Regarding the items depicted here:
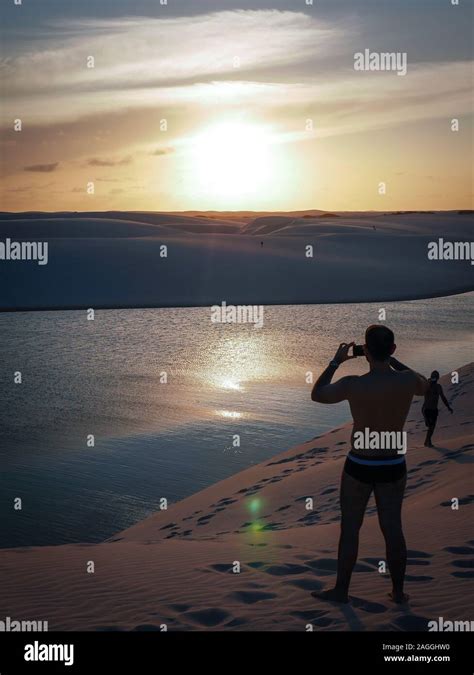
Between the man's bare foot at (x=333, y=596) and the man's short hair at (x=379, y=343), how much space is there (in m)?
1.62

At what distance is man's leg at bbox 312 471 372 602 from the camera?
5.01 metres

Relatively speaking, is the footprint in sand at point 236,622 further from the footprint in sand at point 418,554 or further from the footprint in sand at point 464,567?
the footprint in sand at point 418,554

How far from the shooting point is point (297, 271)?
4338 centimetres

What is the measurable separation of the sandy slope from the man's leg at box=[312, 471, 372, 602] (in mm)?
160

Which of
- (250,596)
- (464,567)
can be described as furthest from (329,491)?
(250,596)

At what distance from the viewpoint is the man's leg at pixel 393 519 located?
498 centimetres

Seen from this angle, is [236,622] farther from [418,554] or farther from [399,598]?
[418,554]

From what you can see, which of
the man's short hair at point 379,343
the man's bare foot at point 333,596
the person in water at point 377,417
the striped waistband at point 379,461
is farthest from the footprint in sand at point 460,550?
the man's short hair at point 379,343

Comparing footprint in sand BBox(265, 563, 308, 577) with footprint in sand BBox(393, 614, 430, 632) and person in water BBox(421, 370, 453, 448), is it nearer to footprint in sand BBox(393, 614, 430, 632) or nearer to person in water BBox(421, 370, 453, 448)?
footprint in sand BBox(393, 614, 430, 632)

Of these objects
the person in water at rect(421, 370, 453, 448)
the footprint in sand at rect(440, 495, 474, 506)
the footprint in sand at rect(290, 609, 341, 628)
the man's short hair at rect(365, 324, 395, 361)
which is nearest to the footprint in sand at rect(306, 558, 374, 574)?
the footprint in sand at rect(290, 609, 341, 628)

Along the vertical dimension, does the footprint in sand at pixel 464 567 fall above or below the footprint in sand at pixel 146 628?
above
